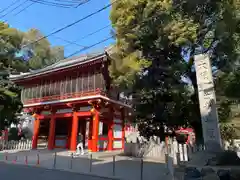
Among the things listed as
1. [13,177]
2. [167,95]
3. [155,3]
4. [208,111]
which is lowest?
[13,177]

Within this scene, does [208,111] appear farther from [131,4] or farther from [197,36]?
[131,4]

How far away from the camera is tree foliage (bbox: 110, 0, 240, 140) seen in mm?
12172

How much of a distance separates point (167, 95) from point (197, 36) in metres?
3.92

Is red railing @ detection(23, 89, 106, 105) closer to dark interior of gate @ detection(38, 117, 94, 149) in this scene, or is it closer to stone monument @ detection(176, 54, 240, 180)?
dark interior of gate @ detection(38, 117, 94, 149)

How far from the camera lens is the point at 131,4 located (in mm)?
14773

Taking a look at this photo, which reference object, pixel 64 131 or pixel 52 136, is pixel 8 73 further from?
pixel 64 131

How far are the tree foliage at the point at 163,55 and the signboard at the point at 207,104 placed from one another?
1.60 meters

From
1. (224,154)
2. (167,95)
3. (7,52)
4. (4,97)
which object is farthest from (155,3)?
(7,52)

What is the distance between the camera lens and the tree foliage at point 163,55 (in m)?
12.2

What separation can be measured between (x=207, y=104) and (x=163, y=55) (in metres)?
4.97

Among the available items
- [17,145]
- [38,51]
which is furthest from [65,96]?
[38,51]

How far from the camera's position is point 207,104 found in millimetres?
10406

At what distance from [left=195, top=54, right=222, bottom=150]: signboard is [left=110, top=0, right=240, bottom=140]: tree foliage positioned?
160 centimetres

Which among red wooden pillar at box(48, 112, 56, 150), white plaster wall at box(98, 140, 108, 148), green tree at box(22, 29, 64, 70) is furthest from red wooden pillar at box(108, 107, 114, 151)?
green tree at box(22, 29, 64, 70)
